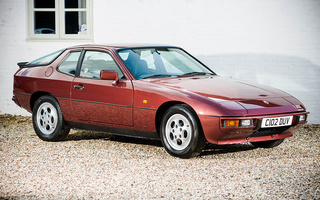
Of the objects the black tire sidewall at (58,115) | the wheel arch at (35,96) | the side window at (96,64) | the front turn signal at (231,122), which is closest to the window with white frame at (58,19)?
the wheel arch at (35,96)

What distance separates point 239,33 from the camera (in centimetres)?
1055

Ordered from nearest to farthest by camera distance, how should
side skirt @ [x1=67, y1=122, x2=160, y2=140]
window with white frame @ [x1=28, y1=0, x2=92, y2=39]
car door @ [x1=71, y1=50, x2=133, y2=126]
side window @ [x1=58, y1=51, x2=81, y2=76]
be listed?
side skirt @ [x1=67, y1=122, x2=160, y2=140]
car door @ [x1=71, y1=50, x2=133, y2=126]
side window @ [x1=58, y1=51, x2=81, y2=76]
window with white frame @ [x1=28, y1=0, x2=92, y2=39]

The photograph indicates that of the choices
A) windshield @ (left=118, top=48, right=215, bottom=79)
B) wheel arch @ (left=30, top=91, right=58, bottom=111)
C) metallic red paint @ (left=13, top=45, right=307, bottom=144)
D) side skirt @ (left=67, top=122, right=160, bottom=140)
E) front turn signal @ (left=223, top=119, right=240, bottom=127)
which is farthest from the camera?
wheel arch @ (left=30, top=91, right=58, bottom=111)

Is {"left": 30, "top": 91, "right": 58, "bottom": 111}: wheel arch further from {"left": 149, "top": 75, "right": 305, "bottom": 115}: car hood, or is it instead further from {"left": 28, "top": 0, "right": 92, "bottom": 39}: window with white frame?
{"left": 28, "top": 0, "right": 92, "bottom": 39}: window with white frame

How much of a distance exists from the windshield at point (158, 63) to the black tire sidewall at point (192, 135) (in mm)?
819

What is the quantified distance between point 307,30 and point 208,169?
17.6 ft

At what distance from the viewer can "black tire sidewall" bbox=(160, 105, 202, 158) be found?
632 centimetres

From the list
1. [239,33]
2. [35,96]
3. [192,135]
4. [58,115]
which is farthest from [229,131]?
[239,33]

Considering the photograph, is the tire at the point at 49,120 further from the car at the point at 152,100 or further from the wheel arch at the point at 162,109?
the wheel arch at the point at 162,109

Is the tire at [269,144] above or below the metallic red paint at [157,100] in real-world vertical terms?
below

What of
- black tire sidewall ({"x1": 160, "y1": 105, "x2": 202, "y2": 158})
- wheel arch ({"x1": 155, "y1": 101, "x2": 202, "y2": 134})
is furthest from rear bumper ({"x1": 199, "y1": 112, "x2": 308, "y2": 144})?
wheel arch ({"x1": 155, "y1": 101, "x2": 202, "y2": 134})

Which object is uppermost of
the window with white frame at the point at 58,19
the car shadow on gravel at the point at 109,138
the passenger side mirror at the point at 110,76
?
the window with white frame at the point at 58,19

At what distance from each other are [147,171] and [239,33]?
5.35 metres

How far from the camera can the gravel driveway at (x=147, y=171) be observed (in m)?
5.07
